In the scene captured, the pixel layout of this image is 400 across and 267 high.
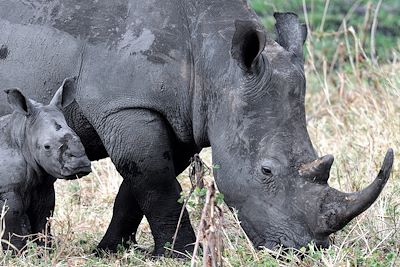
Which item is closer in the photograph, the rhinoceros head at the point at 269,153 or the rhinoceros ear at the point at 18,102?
the rhinoceros head at the point at 269,153

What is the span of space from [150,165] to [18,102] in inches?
34.2

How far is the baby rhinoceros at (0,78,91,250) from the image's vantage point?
22.1 ft

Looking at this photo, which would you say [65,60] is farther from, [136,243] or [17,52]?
[136,243]

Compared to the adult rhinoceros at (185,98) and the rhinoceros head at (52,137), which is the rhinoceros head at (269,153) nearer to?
the adult rhinoceros at (185,98)

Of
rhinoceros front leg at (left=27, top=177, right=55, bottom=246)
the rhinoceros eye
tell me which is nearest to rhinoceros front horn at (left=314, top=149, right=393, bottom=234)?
the rhinoceros eye

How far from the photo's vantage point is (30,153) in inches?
272

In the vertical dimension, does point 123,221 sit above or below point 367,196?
below

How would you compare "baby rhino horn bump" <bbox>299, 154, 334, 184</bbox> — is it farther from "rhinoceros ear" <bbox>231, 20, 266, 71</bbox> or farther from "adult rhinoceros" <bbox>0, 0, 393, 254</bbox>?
"rhinoceros ear" <bbox>231, 20, 266, 71</bbox>

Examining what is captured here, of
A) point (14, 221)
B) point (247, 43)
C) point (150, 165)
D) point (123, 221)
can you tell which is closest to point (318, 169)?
point (247, 43)

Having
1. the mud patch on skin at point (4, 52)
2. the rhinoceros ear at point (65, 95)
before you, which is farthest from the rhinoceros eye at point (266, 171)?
the mud patch on skin at point (4, 52)

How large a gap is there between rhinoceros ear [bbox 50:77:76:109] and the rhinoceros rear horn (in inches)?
51.3

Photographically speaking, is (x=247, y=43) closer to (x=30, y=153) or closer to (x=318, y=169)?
(x=318, y=169)

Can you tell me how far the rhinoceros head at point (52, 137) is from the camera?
664 cm

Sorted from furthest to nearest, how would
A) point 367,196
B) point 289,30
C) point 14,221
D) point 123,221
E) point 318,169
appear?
point 123,221
point 289,30
point 14,221
point 318,169
point 367,196
